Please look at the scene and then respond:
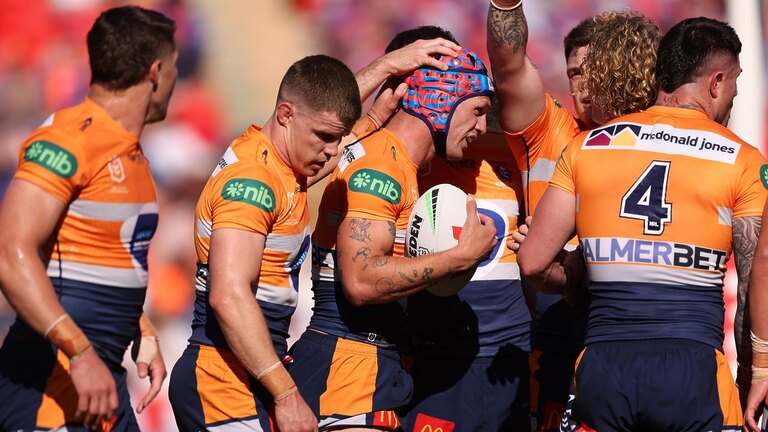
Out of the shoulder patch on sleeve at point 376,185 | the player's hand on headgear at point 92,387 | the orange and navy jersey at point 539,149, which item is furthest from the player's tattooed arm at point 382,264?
the player's hand on headgear at point 92,387

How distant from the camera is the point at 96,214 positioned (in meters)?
3.90

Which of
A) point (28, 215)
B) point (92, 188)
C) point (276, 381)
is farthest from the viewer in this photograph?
point (276, 381)

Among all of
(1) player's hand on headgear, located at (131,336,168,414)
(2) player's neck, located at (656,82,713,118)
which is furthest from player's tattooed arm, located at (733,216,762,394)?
(1) player's hand on headgear, located at (131,336,168,414)

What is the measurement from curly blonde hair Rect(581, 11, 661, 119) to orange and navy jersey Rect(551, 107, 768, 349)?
465 millimetres

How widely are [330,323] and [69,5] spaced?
4.27m

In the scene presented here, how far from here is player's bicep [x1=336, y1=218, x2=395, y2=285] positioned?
4.64 metres

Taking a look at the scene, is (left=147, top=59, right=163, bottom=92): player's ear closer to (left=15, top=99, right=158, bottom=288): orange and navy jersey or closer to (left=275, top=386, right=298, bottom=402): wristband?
(left=15, top=99, right=158, bottom=288): orange and navy jersey

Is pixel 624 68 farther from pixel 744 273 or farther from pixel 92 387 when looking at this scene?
pixel 92 387

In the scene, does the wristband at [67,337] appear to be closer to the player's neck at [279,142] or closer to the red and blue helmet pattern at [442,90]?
the player's neck at [279,142]

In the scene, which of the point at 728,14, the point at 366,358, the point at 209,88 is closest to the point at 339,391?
the point at 366,358

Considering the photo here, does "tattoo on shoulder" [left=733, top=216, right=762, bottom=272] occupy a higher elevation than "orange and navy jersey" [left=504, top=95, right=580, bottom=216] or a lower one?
lower

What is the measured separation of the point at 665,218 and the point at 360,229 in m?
1.41

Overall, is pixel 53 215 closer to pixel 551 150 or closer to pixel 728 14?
pixel 551 150

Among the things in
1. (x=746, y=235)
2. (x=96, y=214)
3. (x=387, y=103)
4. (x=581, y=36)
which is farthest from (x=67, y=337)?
(x=581, y=36)
